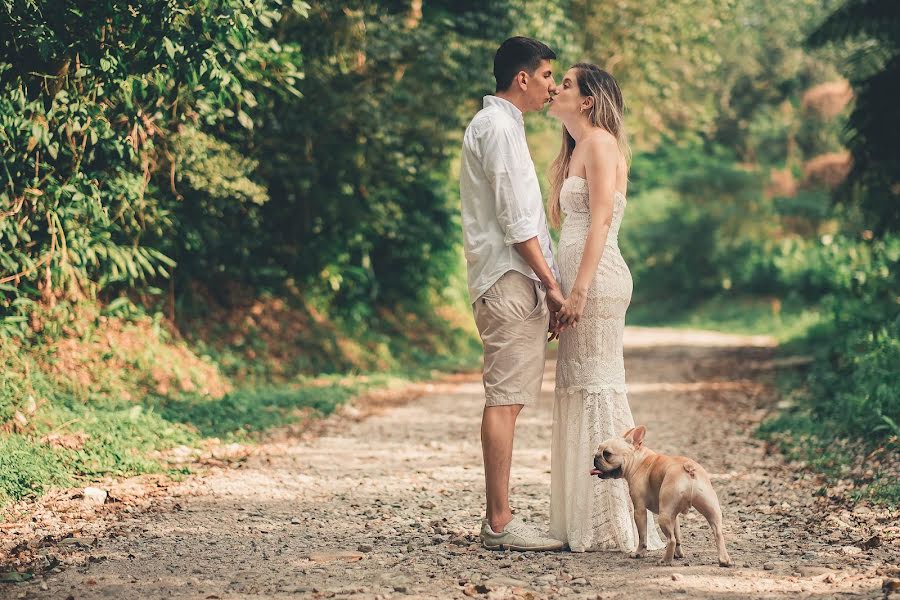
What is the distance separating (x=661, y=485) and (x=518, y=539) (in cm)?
80

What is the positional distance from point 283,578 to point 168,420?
13.7 feet

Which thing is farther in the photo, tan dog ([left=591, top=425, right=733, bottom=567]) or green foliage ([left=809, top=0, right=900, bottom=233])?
green foliage ([left=809, top=0, right=900, bottom=233])

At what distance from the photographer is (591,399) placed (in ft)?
16.0

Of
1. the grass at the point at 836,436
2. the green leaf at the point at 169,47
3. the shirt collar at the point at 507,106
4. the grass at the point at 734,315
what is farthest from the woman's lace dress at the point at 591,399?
the grass at the point at 734,315

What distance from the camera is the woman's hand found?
4695 mm

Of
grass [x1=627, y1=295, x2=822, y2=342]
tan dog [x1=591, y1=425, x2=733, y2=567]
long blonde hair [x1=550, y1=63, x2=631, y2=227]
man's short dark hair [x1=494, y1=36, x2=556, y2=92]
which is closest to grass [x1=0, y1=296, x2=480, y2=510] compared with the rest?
tan dog [x1=591, y1=425, x2=733, y2=567]

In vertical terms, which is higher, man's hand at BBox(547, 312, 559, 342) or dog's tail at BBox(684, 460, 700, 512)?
man's hand at BBox(547, 312, 559, 342)

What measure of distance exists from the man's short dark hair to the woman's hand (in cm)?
108

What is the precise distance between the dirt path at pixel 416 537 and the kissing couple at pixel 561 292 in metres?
0.25

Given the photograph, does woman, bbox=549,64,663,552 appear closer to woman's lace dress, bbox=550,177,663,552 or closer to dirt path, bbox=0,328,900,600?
woman's lace dress, bbox=550,177,663,552

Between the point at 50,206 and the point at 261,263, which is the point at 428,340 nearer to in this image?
the point at 261,263

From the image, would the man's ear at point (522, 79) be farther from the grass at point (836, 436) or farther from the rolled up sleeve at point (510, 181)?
the grass at point (836, 436)

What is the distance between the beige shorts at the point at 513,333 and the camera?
4.76 metres

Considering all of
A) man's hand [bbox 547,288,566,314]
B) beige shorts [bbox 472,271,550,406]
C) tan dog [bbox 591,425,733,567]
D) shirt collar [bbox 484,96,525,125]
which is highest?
shirt collar [bbox 484,96,525,125]
